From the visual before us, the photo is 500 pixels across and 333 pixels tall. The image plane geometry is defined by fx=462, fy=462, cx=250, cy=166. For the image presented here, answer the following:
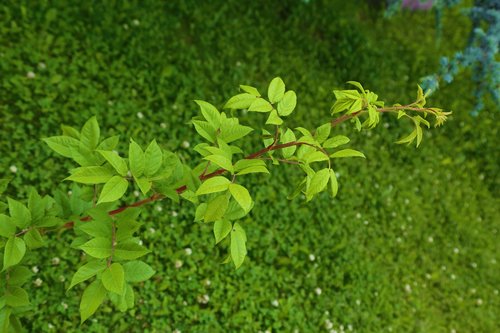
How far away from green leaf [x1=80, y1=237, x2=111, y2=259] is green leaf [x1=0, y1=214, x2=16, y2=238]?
342mm

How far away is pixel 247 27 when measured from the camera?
18.9ft

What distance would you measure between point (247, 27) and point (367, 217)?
8.99ft

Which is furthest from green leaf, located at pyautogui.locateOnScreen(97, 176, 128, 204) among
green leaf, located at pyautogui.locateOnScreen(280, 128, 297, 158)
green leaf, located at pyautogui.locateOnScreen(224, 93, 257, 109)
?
green leaf, located at pyautogui.locateOnScreen(280, 128, 297, 158)

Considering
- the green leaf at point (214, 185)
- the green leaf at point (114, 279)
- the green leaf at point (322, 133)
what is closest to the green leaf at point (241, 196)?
the green leaf at point (214, 185)

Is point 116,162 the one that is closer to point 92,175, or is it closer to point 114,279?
point 92,175

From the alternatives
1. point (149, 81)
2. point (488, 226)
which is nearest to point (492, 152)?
point (488, 226)

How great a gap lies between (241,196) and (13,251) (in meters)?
0.96

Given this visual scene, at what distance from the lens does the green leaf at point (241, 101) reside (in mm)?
1780

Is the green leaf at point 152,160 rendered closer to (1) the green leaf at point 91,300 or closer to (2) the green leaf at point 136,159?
(2) the green leaf at point 136,159

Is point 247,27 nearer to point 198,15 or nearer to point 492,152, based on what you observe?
point 198,15

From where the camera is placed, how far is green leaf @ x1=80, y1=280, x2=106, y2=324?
178 centimetres

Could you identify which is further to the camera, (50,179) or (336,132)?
(336,132)

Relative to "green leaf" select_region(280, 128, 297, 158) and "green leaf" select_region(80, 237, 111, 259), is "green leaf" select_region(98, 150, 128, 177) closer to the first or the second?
"green leaf" select_region(80, 237, 111, 259)

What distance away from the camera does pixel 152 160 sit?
1.75 metres
